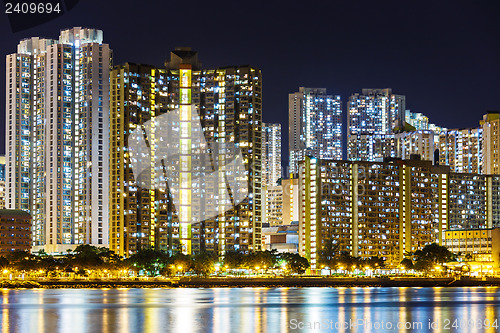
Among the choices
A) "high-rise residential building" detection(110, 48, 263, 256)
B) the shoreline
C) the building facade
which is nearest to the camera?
the shoreline

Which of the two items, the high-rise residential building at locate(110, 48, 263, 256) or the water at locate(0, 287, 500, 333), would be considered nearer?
the water at locate(0, 287, 500, 333)

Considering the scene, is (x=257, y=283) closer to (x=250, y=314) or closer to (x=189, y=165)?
(x=189, y=165)

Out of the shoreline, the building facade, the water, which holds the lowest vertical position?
the shoreline

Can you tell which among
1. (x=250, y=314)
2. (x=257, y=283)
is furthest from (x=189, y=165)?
(x=250, y=314)

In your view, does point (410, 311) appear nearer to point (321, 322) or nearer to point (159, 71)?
point (321, 322)

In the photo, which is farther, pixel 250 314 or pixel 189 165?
pixel 189 165

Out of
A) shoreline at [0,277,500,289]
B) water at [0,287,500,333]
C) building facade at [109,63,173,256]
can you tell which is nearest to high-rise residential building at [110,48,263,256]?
building facade at [109,63,173,256]

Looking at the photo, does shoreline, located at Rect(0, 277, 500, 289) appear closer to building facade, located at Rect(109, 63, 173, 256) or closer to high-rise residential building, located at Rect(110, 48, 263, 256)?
high-rise residential building, located at Rect(110, 48, 263, 256)
